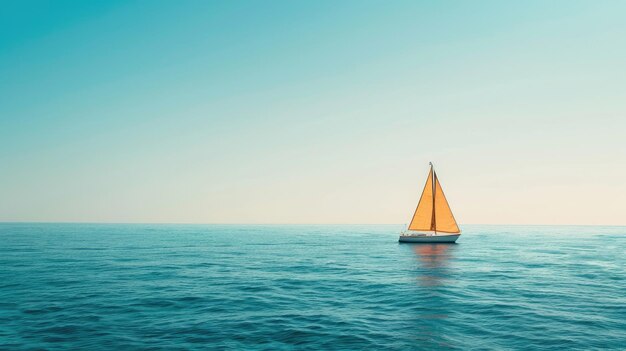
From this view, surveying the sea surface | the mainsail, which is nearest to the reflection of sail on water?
the sea surface

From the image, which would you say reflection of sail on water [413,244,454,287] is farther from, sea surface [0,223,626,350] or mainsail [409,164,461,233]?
mainsail [409,164,461,233]

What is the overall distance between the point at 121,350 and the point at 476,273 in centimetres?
3674

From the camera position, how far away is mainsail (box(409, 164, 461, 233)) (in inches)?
3130

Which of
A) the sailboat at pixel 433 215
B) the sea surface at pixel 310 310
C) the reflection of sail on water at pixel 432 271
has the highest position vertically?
the sailboat at pixel 433 215

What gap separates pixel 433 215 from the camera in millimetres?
80438

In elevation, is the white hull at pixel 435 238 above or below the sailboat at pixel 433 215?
below

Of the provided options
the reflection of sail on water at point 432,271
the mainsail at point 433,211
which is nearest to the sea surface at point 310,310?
the reflection of sail on water at point 432,271

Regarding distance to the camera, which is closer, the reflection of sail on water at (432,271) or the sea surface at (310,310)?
the sea surface at (310,310)

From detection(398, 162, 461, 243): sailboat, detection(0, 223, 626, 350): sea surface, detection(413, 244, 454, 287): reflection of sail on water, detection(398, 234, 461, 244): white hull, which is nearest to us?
detection(0, 223, 626, 350): sea surface

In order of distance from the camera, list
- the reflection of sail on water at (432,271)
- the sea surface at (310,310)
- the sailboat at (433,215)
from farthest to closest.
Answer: the sailboat at (433,215)
the reflection of sail on water at (432,271)
the sea surface at (310,310)

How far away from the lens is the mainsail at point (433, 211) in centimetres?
7950

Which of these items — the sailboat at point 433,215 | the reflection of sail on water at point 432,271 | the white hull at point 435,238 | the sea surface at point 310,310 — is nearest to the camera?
the sea surface at point 310,310

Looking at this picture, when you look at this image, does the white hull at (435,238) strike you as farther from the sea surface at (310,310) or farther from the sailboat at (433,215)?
the sea surface at (310,310)

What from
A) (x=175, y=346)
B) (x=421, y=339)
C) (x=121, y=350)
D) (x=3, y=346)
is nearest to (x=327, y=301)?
(x=421, y=339)
